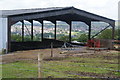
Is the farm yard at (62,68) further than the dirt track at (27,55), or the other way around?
the dirt track at (27,55)

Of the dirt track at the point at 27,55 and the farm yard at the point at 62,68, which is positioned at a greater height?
the dirt track at the point at 27,55

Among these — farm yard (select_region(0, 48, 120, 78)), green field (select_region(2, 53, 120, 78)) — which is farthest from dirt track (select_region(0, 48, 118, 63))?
green field (select_region(2, 53, 120, 78))

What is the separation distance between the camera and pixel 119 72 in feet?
29.9

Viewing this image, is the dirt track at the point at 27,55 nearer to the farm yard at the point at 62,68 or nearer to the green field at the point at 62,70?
the farm yard at the point at 62,68

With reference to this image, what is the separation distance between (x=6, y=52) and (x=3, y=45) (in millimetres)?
646

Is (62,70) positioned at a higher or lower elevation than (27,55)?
lower

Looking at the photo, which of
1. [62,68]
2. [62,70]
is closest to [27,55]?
[62,68]

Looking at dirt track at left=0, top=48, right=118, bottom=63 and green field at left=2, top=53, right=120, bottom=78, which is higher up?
dirt track at left=0, top=48, right=118, bottom=63

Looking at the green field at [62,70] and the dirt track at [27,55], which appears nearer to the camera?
the green field at [62,70]

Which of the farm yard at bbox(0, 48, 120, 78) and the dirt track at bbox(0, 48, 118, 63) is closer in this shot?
the farm yard at bbox(0, 48, 120, 78)

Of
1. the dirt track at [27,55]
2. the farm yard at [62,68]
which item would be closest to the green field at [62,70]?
the farm yard at [62,68]

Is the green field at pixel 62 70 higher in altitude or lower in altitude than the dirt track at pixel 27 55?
lower

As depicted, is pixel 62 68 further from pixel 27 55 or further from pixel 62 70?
pixel 27 55

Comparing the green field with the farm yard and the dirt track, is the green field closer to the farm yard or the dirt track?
the farm yard
